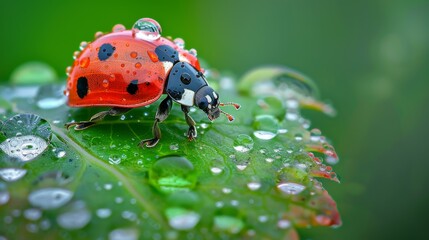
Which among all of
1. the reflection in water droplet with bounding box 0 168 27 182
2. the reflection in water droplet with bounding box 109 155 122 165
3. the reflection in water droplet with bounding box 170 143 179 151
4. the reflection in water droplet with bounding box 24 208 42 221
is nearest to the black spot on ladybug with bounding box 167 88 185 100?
the reflection in water droplet with bounding box 170 143 179 151

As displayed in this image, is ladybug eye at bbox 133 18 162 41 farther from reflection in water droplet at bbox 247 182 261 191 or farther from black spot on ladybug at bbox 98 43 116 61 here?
reflection in water droplet at bbox 247 182 261 191

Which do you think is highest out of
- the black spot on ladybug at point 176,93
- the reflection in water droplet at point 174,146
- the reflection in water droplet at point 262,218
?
the black spot on ladybug at point 176,93

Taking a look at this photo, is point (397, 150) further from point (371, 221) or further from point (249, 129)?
point (249, 129)

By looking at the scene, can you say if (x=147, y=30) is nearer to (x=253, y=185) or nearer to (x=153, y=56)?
(x=153, y=56)

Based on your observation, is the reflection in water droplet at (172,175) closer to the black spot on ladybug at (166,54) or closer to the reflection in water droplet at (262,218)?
the reflection in water droplet at (262,218)

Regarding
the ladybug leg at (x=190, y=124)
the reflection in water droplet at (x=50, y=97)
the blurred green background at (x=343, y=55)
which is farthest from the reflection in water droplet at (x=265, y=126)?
the reflection in water droplet at (x=50, y=97)
